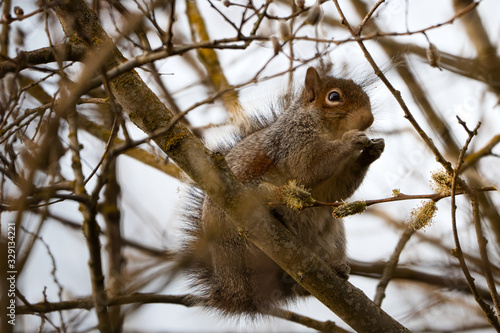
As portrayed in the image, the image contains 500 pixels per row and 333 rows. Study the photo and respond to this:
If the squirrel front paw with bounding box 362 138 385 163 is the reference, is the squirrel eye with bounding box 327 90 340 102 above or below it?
above

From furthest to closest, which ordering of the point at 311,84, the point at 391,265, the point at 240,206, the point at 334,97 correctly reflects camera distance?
the point at 311,84 < the point at 334,97 < the point at 391,265 < the point at 240,206

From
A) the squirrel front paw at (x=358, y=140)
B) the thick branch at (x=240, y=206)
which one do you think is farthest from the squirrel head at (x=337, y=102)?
the thick branch at (x=240, y=206)

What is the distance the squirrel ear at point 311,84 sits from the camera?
3982mm

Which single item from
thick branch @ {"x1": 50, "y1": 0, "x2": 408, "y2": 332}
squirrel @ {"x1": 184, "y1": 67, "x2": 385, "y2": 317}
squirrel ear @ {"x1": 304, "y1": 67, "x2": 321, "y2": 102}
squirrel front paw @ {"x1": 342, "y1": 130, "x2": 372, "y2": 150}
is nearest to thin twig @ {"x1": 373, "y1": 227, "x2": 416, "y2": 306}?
squirrel @ {"x1": 184, "y1": 67, "x2": 385, "y2": 317}

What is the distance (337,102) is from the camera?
3.86 metres

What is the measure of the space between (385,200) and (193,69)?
4.56 meters

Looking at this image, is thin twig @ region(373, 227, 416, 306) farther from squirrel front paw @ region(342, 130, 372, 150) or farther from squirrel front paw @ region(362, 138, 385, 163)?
squirrel front paw @ region(342, 130, 372, 150)

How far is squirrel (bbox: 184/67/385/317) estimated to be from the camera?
347 centimetres

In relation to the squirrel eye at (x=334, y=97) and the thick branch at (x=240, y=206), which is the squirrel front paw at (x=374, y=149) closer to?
the squirrel eye at (x=334, y=97)

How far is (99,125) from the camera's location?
4875mm

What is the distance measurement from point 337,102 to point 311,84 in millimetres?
282

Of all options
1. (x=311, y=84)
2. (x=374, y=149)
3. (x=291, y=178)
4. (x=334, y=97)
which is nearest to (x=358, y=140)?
(x=374, y=149)

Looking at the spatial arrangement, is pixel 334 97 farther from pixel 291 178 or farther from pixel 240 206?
pixel 240 206

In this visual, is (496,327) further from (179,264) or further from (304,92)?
(304,92)
